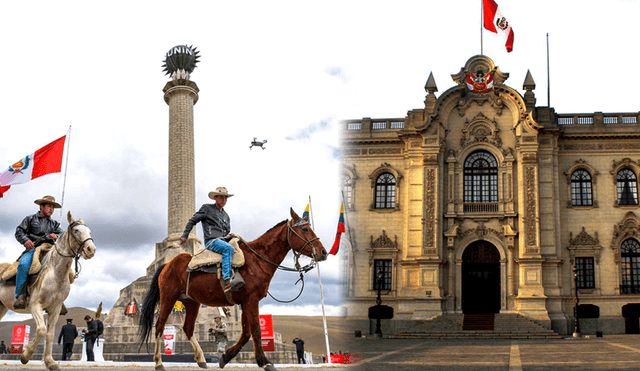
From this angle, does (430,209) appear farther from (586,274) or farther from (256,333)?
(256,333)

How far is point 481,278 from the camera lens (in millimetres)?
33094

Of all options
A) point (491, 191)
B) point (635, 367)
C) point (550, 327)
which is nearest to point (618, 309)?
point (550, 327)

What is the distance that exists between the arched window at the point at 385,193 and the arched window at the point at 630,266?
38.9ft

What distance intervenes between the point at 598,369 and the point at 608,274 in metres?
22.1

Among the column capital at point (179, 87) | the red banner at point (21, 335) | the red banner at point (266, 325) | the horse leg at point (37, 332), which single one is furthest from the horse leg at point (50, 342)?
the column capital at point (179, 87)

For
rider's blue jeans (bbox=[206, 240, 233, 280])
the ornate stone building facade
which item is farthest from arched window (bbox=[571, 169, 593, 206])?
rider's blue jeans (bbox=[206, 240, 233, 280])

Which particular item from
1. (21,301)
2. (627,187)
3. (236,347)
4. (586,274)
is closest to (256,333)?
(236,347)

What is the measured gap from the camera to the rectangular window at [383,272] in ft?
110

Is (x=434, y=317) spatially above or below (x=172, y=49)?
below

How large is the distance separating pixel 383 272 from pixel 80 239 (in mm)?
26537

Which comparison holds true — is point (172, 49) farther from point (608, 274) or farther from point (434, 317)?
point (608, 274)

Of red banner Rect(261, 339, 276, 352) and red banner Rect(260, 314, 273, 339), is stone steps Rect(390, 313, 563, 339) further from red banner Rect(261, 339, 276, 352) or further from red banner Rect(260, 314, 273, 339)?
red banner Rect(260, 314, 273, 339)

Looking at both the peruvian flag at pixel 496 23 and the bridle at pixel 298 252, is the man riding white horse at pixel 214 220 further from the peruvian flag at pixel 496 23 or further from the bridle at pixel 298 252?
the peruvian flag at pixel 496 23

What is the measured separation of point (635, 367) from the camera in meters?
13.2
